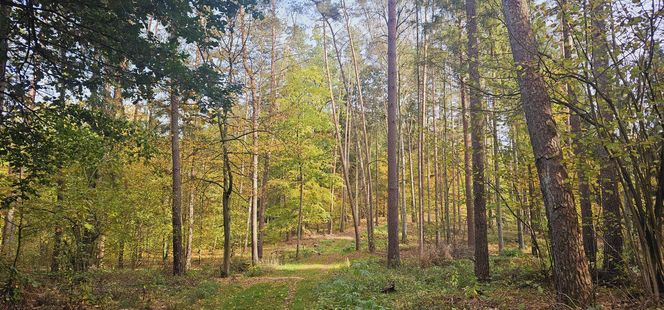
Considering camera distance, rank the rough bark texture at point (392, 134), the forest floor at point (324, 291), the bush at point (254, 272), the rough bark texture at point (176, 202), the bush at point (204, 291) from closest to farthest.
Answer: the forest floor at point (324, 291) → the bush at point (204, 291) → the rough bark texture at point (176, 202) → the rough bark texture at point (392, 134) → the bush at point (254, 272)

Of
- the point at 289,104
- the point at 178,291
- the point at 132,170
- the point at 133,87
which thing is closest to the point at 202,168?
the point at 132,170

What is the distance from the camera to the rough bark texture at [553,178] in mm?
4569

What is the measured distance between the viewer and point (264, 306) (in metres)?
8.20

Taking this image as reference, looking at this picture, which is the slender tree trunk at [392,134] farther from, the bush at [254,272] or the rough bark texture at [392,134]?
Result: the bush at [254,272]

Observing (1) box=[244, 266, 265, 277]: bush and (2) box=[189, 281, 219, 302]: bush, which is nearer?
(2) box=[189, 281, 219, 302]: bush

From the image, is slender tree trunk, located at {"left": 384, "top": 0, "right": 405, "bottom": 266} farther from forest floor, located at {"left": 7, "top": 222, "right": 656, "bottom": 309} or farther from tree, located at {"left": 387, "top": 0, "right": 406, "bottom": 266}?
forest floor, located at {"left": 7, "top": 222, "right": 656, "bottom": 309}

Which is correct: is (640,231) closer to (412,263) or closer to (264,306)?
(264,306)

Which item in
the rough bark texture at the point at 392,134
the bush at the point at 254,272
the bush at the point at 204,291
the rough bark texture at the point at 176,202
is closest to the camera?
the bush at the point at 204,291

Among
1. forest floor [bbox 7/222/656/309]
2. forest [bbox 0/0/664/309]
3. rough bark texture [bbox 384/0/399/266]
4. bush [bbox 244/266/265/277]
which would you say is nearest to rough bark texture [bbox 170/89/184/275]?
forest [bbox 0/0/664/309]

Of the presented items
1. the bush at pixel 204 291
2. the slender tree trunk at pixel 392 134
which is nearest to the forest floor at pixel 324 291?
the bush at pixel 204 291

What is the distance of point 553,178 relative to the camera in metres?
4.74

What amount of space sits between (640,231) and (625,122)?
1.28m

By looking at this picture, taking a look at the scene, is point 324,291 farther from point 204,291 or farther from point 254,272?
point 254,272

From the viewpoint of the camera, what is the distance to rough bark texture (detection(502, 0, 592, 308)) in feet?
15.0
